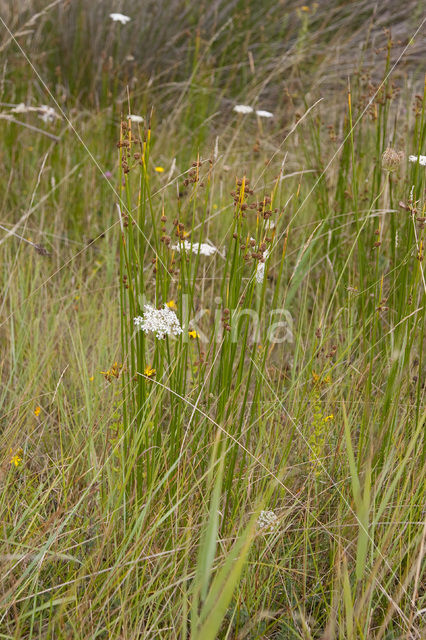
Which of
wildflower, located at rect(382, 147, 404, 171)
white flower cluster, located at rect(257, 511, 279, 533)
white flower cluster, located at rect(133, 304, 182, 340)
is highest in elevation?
wildflower, located at rect(382, 147, 404, 171)

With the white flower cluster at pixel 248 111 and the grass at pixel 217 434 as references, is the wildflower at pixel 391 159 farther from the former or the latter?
the white flower cluster at pixel 248 111

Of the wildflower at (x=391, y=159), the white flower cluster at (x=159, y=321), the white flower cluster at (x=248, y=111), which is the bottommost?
the white flower cluster at (x=159, y=321)

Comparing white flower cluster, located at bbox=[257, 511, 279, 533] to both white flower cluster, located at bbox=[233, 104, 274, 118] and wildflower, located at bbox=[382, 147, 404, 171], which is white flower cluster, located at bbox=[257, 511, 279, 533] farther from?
white flower cluster, located at bbox=[233, 104, 274, 118]

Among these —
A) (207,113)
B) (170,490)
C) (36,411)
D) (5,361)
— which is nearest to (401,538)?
(170,490)

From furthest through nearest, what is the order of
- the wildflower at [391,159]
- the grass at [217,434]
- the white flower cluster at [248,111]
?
the white flower cluster at [248,111] → the wildflower at [391,159] → the grass at [217,434]

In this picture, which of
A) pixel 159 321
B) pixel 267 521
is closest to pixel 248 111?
pixel 159 321

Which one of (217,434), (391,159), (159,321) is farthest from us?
(391,159)

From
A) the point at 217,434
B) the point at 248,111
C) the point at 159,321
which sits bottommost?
the point at 217,434

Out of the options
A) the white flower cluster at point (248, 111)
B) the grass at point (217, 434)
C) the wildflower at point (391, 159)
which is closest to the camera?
the grass at point (217, 434)

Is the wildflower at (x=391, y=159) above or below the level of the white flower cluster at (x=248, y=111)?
below

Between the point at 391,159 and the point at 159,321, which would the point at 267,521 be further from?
the point at 391,159

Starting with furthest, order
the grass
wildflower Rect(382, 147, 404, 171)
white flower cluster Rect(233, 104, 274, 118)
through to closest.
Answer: white flower cluster Rect(233, 104, 274, 118) → wildflower Rect(382, 147, 404, 171) → the grass

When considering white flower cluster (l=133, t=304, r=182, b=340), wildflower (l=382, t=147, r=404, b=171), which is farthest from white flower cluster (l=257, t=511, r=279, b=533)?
wildflower (l=382, t=147, r=404, b=171)

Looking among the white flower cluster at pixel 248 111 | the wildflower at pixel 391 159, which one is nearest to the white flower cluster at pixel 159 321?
the wildflower at pixel 391 159
